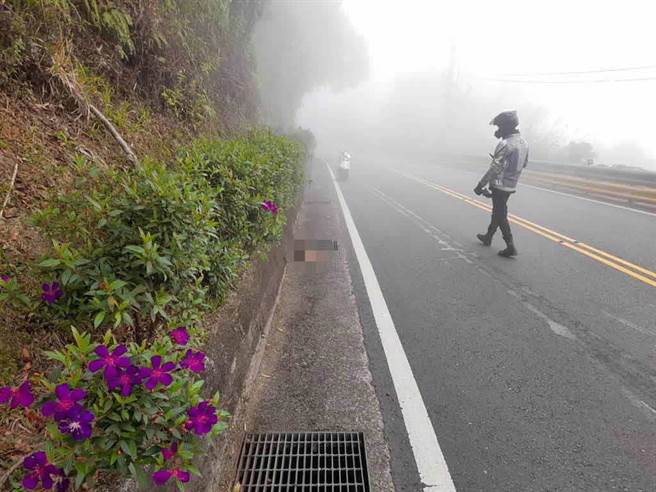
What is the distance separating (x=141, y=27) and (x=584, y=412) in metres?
6.30

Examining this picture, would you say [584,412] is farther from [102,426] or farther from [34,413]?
[34,413]

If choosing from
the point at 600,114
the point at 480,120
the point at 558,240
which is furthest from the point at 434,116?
the point at 558,240

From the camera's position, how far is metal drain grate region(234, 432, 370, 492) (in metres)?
2.27

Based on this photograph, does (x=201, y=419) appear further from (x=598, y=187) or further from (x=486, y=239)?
(x=598, y=187)

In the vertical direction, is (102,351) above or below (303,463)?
above

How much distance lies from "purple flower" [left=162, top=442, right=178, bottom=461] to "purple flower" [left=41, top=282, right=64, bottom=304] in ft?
2.91

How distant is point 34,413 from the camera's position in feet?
5.27

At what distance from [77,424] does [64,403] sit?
81mm

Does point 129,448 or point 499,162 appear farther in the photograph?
point 499,162

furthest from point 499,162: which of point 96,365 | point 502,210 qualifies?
point 96,365

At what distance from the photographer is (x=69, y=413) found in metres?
1.22

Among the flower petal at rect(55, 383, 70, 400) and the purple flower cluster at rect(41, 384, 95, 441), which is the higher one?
the flower petal at rect(55, 383, 70, 400)

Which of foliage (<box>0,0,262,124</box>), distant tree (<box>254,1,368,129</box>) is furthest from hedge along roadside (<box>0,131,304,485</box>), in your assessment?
distant tree (<box>254,1,368,129</box>)

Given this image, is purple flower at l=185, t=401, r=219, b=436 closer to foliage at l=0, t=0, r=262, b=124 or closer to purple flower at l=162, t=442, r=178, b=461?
purple flower at l=162, t=442, r=178, b=461
